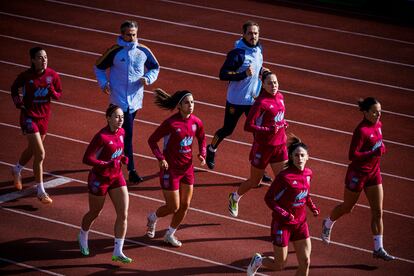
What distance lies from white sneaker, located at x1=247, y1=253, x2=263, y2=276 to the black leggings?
3.41 metres

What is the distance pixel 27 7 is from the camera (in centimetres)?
2042

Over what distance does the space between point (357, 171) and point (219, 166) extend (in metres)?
3.32

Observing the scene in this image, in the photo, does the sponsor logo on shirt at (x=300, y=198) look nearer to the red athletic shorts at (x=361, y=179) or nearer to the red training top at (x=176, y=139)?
the red athletic shorts at (x=361, y=179)

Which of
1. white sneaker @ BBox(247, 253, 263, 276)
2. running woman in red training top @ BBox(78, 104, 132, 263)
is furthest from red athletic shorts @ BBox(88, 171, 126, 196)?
white sneaker @ BBox(247, 253, 263, 276)

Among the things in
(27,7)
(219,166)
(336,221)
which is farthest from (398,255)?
(27,7)

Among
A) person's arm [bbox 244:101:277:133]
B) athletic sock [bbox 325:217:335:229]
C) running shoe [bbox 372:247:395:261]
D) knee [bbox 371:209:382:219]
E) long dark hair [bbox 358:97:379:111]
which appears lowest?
running shoe [bbox 372:247:395:261]

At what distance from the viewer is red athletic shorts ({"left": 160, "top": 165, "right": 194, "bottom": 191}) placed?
9.98 metres

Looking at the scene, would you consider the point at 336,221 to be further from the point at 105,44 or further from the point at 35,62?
the point at 105,44

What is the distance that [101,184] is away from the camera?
9.70 meters

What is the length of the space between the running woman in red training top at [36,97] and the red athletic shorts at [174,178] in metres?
2.07

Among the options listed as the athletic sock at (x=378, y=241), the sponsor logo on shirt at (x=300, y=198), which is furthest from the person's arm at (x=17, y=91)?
the athletic sock at (x=378, y=241)

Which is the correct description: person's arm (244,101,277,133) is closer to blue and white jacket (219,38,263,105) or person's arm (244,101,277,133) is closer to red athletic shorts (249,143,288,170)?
red athletic shorts (249,143,288,170)


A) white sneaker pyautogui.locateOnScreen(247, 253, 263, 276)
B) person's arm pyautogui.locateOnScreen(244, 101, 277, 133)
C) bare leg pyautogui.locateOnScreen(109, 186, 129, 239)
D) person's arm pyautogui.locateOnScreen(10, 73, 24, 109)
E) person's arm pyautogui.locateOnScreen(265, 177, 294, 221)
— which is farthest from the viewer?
person's arm pyautogui.locateOnScreen(10, 73, 24, 109)

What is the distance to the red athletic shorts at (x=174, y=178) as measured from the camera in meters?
9.98
